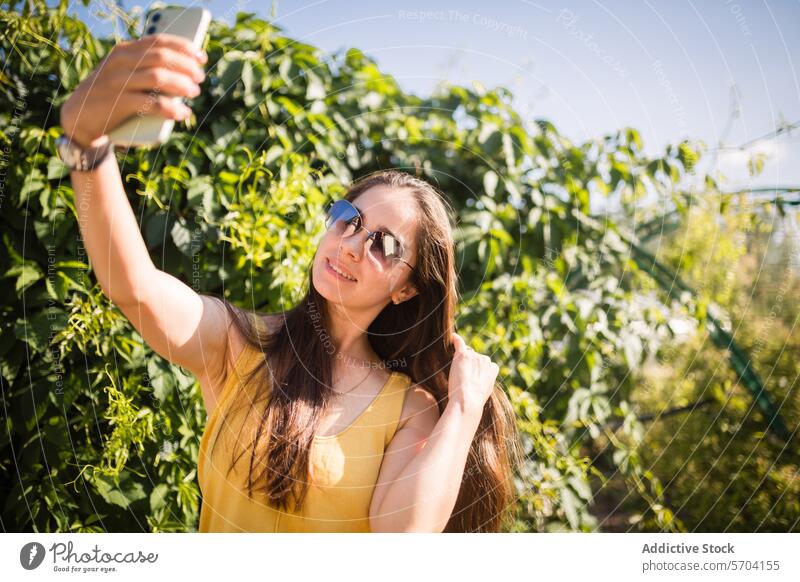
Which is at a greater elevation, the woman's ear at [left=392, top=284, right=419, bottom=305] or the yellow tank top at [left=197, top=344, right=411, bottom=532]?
the woman's ear at [left=392, top=284, right=419, bottom=305]

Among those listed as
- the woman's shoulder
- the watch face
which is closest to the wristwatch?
the watch face

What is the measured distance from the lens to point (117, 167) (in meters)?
0.94

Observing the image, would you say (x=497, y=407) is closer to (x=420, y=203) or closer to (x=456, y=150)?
(x=420, y=203)

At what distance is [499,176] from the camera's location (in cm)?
214

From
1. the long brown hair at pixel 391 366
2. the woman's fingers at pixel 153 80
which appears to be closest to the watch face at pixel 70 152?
the woman's fingers at pixel 153 80

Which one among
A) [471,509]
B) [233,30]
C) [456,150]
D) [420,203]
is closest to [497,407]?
[471,509]

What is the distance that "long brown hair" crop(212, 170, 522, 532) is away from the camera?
132 cm

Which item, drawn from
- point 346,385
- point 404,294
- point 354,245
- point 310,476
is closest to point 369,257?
point 354,245

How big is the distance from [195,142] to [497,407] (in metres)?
1.04

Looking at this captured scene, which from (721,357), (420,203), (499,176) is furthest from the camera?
(721,357)

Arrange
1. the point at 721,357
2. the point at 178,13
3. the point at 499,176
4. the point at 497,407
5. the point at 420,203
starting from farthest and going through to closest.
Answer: the point at 721,357
the point at 499,176
the point at 497,407
the point at 420,203
the point at 178,13

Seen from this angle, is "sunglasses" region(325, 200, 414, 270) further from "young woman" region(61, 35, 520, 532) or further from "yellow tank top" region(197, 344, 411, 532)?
"yellow tank top" region(197, 344, 411, 532)

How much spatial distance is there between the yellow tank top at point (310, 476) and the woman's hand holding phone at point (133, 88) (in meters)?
0.57

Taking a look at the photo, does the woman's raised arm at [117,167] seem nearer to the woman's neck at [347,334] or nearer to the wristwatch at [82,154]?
the wristwatch at [82,154]
